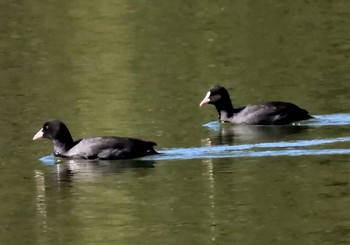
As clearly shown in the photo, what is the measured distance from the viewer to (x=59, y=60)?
33.2 meters

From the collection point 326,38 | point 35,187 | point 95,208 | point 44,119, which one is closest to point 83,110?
point 44,119

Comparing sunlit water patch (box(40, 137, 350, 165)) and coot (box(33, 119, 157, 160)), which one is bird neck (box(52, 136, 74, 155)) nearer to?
coot (box(33, 119, 157, 160))

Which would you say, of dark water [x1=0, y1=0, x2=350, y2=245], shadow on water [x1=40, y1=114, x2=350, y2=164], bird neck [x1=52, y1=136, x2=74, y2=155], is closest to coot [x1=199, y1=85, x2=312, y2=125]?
dark water [x1=0, y1=0, x2=350, y2=245]

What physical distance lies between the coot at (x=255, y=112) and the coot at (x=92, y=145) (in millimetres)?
3570

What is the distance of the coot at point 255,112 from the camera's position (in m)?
24.1

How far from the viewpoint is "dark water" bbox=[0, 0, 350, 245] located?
17.0 metres

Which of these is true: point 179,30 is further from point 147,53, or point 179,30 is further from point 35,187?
point 35,187

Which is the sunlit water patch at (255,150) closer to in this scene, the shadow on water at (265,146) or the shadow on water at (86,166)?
the shadow on water at (265,146)

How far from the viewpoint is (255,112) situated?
24.6 metres

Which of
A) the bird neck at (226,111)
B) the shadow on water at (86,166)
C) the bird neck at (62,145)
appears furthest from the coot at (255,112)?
the bird neck at (62,145)

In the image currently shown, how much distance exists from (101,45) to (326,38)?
5463mm

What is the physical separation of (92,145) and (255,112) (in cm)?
399

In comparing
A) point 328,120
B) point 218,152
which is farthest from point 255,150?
point 328,120

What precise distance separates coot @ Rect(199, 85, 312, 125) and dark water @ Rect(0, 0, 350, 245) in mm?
244
